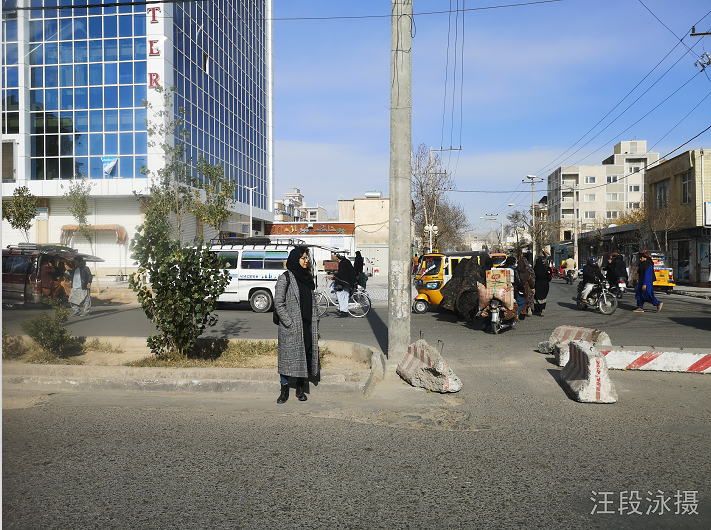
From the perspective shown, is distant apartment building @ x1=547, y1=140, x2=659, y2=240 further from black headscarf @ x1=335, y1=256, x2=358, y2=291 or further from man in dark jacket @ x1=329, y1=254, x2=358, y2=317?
black headscarf @ x1=335, y1=256, x2=358, y2=291

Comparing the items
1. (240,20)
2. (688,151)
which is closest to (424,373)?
(688,151)

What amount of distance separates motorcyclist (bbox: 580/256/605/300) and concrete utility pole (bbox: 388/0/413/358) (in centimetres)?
961

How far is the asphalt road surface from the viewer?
3.74 metres

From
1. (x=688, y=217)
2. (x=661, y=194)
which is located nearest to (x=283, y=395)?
(x=688, y=217)

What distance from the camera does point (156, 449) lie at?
16.1 feet

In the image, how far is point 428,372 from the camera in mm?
7309

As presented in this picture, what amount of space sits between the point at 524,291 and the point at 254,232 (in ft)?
145

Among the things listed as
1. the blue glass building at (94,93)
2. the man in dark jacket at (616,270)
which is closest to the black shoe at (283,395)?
the man in dark jacket at (616,270)

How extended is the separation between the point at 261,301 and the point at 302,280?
1035cm

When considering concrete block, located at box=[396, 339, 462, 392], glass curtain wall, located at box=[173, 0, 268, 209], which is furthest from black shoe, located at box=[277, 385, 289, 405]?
glass curtain wall, located at box=[173, 0, 268, 209]

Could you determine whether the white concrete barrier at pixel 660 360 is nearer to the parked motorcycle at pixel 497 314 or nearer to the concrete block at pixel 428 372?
the concrete block at pixel 428 372

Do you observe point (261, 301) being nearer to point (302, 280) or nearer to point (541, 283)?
point (541, 283)

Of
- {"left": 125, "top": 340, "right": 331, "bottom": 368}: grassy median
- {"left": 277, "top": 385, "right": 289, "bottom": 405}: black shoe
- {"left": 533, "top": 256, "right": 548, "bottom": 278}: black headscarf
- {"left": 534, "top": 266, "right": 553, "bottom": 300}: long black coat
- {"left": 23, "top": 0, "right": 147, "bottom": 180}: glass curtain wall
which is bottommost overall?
{"left": 277, "top": 385, "right": 289, "bottom": 405}: black shoe

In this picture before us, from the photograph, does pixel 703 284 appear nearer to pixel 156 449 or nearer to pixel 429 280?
pixel 429 280
